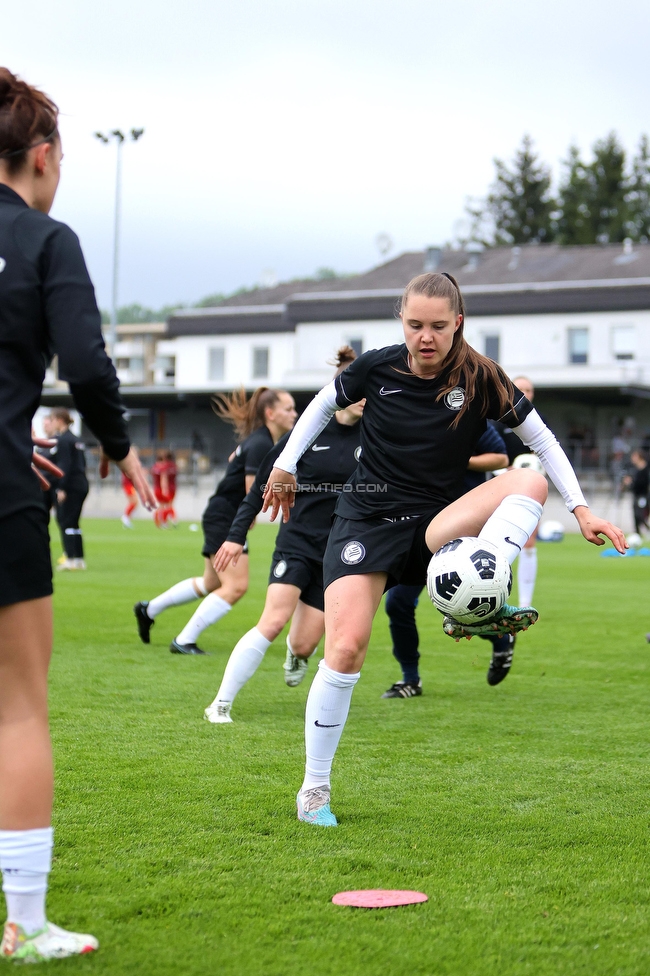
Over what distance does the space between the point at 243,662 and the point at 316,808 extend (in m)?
2.15

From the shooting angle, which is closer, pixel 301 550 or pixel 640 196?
pixel 301 550

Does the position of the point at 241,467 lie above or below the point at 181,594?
above

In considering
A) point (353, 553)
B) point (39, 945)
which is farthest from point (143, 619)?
point (39, 945)

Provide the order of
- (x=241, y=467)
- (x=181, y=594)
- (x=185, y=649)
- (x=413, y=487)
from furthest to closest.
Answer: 1. (x=181, y=594)
2. (x=185, y=649)
3. (x=241, y=467)
4. (x=413, y=487)

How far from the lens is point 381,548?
440 cm

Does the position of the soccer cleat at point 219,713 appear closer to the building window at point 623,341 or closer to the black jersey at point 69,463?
the black jersey at point 69,463

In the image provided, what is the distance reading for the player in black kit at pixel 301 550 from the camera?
646 cm

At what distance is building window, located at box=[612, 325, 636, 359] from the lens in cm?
4653

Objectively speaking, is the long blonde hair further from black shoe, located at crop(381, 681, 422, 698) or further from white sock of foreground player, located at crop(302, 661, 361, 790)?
black shoe, located at crop(381, 681, 422, 698)

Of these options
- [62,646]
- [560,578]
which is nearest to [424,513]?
[62,646]

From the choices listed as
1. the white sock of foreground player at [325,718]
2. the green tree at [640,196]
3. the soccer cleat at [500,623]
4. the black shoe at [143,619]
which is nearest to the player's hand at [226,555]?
the white sock of foreground player at [325,718]

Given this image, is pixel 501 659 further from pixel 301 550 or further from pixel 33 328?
pixel 33 328

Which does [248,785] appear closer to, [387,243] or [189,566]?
[189,566]

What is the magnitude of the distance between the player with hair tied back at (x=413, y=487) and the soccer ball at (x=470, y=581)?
72mm
